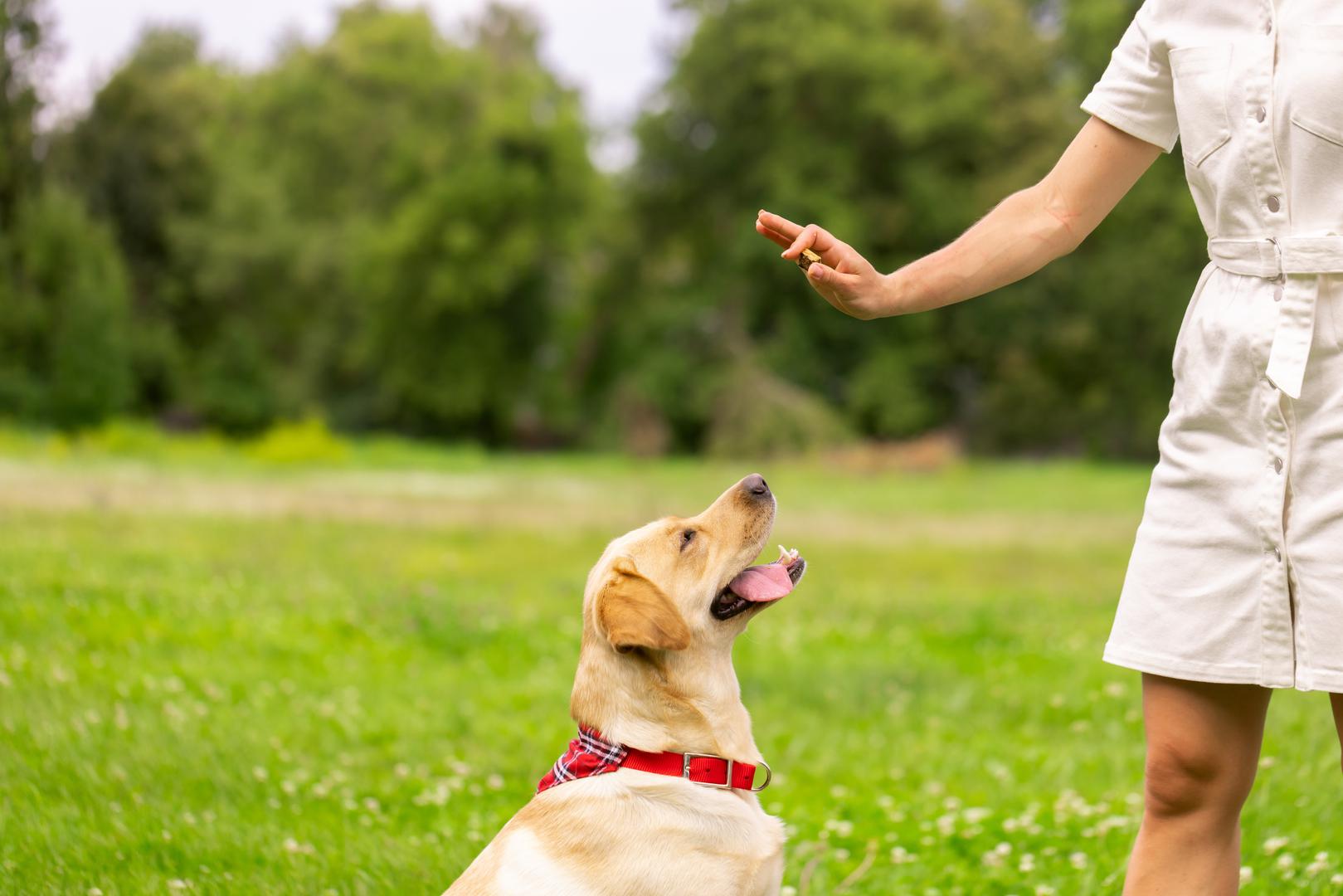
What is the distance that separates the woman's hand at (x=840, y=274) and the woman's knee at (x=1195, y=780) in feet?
3.84

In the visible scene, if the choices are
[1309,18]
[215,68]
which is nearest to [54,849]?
[1309,18]

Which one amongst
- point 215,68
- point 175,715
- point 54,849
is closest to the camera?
point 54,849

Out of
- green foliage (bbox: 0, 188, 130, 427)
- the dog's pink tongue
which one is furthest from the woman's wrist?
green foliage (bbox: 0, 188, 130, 427)

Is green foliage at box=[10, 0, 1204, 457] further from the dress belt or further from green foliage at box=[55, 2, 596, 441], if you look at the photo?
the dress belt

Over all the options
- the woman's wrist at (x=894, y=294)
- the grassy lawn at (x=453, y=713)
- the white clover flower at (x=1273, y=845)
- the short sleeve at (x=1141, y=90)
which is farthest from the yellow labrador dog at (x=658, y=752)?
the white clover flower at (x=1273, y=845)

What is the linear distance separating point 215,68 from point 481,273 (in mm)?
19591

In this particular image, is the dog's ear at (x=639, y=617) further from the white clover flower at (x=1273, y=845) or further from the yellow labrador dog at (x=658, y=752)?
the white clover flower at (x=1273, y=845)

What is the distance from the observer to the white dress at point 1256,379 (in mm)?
2842

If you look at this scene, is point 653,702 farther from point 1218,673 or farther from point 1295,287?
point 1295,287

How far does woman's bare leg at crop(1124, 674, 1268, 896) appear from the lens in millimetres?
3047

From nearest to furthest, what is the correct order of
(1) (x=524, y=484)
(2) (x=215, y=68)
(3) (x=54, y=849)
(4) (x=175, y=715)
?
(3) (x=54, y=849) → (4) (x=175, y=715) → (1) (x=524, y=484) → (2) (x=215, y=68)

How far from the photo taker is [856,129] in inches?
1861

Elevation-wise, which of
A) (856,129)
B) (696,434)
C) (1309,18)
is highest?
(856,129)

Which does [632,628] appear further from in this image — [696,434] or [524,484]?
[696,434]
